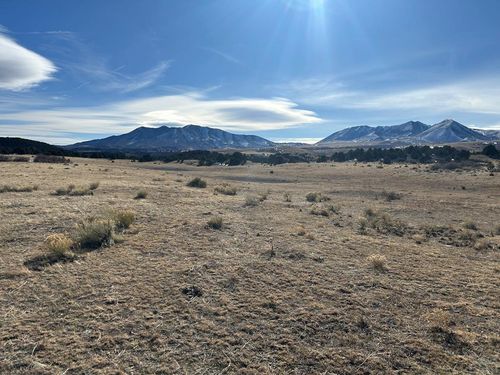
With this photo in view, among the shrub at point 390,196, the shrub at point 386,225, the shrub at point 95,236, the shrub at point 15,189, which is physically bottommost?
the shrub at point 390,196

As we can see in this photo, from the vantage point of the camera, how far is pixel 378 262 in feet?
34.3

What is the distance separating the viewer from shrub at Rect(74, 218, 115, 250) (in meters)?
11.4

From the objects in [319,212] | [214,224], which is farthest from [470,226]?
[214,224]

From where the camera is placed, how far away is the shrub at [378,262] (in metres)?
10.3

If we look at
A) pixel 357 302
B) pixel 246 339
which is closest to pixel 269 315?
pixel 246 339

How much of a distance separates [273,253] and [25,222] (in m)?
8.91

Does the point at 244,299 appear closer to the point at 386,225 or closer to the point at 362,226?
the point at 362,226

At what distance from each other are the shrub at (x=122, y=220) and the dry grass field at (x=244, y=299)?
1.20 feet

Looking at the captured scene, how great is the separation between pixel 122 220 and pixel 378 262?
896 cm

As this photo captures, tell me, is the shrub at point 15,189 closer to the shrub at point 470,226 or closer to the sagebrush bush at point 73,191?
the sagebrush bush at point 73,191

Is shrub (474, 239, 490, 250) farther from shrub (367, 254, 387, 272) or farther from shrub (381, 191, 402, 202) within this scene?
shrub (381, 191, 402, 202)

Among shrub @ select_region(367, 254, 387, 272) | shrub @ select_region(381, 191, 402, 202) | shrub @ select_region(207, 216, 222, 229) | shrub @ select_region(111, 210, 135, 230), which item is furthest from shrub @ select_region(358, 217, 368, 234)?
shrub @ select_region(381, 191, 402, 202)

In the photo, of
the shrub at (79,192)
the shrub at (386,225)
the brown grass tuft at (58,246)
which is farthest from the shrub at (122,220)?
the shrub at (386,225)

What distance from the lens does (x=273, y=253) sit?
447 inches
